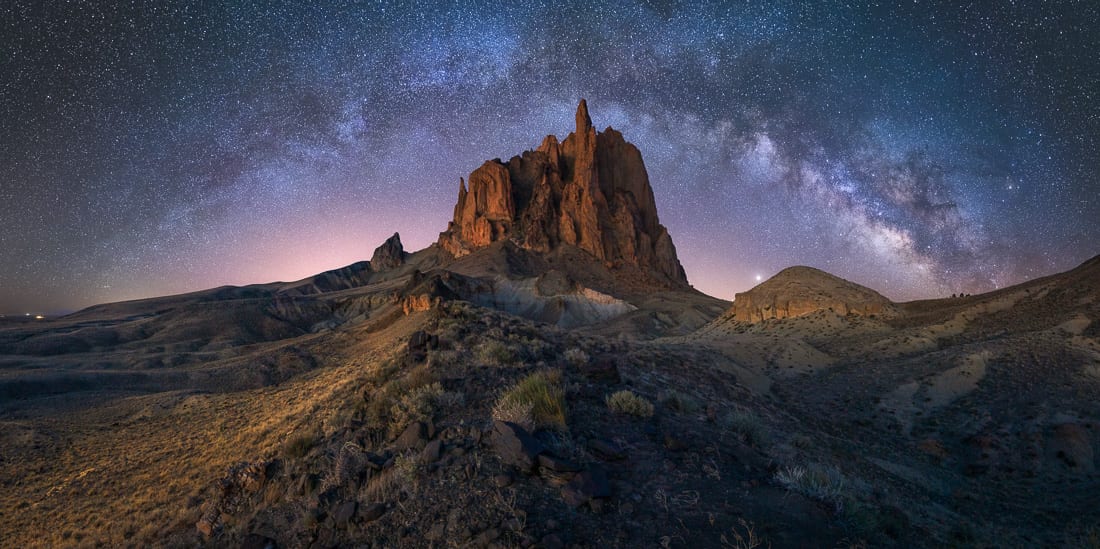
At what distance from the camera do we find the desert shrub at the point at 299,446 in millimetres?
7098

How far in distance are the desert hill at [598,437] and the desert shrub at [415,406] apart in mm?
46

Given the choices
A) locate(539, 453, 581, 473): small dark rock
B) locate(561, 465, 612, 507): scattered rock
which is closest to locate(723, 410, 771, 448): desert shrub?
locate(561, 465, 612, 507): scattered rock

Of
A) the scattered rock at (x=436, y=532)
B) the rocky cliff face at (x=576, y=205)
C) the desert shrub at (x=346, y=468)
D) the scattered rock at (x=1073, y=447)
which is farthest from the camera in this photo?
the rocky cliff face at (x=576, y=205)

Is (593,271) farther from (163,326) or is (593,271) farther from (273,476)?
(273,476)

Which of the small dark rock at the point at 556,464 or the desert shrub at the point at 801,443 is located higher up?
the small dark rock at the point at 556,464

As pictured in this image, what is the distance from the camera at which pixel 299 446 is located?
23.9 ft

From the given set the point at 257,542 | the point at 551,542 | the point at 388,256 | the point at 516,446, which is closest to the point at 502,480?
the point at 516,446

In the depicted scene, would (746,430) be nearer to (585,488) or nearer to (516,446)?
(585,488)

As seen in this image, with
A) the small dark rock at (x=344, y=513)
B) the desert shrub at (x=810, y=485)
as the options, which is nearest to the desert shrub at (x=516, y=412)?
the small dark rock at (x=344, y=513)

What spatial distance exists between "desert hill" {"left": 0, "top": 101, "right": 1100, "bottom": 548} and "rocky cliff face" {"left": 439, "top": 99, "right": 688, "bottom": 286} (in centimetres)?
7563

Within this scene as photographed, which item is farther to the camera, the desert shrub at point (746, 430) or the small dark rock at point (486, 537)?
the desert shrub at point (746, 430)

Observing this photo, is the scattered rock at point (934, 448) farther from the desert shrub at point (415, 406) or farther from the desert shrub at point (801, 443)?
the desert shrub at point (415, 406)

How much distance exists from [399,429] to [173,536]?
394 centimetres

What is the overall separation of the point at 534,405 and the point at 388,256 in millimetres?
162745
